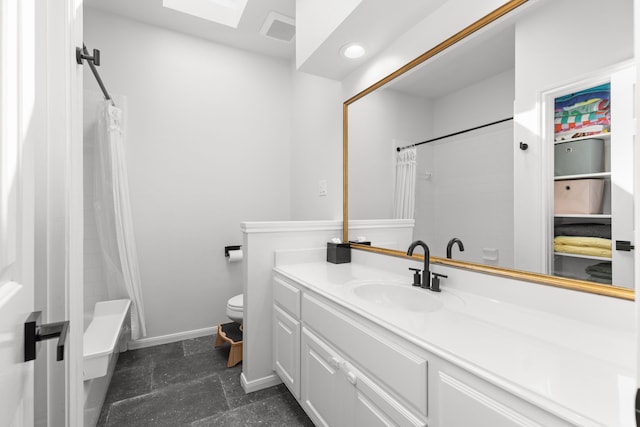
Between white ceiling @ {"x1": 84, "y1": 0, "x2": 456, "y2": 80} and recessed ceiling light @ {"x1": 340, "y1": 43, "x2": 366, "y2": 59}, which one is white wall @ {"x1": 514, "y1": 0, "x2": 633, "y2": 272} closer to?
white ceiling @ {"x1": 84, "y1": 0, "x2": 456, "y2": 80}

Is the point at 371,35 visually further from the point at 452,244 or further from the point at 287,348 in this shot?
the point at 287,348

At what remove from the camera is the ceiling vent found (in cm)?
228

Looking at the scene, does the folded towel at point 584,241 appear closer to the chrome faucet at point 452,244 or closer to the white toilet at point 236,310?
the chrome faucet at point 452,244

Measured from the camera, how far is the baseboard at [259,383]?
176 centimetres

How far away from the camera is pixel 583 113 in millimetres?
883

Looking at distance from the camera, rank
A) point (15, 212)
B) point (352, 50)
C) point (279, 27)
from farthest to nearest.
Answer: point (279, 27) → point (352, 50) → point (15, 212)

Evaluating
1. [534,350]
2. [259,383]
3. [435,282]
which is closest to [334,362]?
[435,282]

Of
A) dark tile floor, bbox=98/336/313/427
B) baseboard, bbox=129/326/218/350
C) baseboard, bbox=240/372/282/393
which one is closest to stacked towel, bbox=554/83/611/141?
dark tile floor, bbox=98/336/313/427

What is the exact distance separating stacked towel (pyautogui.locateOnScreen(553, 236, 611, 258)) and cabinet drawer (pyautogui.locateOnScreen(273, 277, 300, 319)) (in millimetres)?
1086

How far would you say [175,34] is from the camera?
247 centimetres

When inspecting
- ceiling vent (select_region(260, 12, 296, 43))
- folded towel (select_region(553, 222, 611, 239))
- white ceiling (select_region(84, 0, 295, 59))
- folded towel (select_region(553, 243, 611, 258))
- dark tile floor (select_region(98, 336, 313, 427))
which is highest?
white ceiling (select_region(84, 0, 295, 59))

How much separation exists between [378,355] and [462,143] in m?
0.97

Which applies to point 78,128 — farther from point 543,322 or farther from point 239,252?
point 239,252

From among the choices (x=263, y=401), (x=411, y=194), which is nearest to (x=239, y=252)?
(x=263, y=401)
